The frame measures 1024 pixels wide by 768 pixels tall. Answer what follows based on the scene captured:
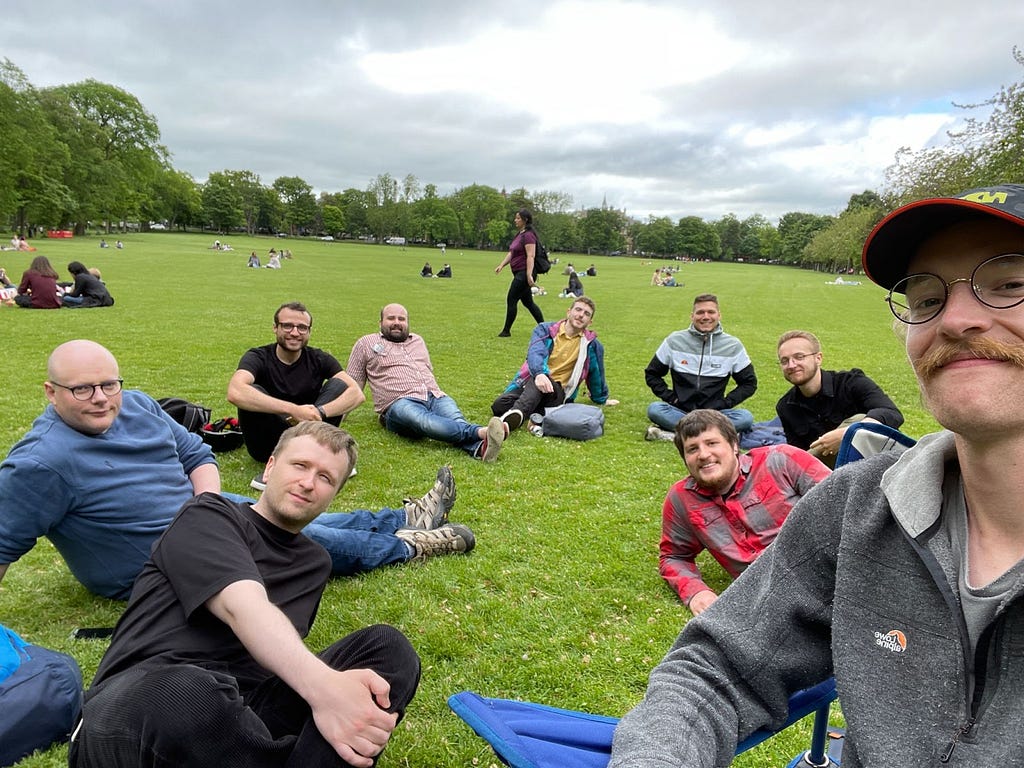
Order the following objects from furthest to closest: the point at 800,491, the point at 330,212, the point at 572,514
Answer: the point at 330,212 < the point at 572,514 < the point at 800,491

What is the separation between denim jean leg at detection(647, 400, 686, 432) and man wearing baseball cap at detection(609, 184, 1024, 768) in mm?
6590

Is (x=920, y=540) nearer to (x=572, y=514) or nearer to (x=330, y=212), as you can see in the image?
(x=572, y=514)

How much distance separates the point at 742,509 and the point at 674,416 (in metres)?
4.18

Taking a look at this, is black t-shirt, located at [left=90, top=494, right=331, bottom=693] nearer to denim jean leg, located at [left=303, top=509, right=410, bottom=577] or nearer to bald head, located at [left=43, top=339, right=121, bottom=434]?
bald head, located at [left=43, top=339, right=121, bottom=434]

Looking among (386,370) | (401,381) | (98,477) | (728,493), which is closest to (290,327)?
(386,370)

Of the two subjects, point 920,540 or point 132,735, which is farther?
point 132,735

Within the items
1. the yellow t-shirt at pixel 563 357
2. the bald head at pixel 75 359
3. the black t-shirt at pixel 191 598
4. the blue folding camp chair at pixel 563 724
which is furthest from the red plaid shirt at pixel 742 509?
the yellow t-shirt at pixel 563 357

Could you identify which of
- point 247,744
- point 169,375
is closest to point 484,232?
point 169,375

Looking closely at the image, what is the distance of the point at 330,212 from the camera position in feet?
416

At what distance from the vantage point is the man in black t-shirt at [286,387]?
6.18m

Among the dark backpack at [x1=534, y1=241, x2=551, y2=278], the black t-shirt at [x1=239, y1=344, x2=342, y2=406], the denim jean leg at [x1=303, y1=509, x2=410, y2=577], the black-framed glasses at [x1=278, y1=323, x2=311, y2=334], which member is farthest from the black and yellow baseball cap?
the dark backpack at [x1=534, y1=241, x2=551, y2=278]

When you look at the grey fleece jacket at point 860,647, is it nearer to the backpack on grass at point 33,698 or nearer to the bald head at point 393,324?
the backpack on grass at point 33,698

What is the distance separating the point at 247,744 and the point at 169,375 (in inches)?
Answer: 385

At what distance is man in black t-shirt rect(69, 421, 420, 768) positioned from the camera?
212 centimetres
